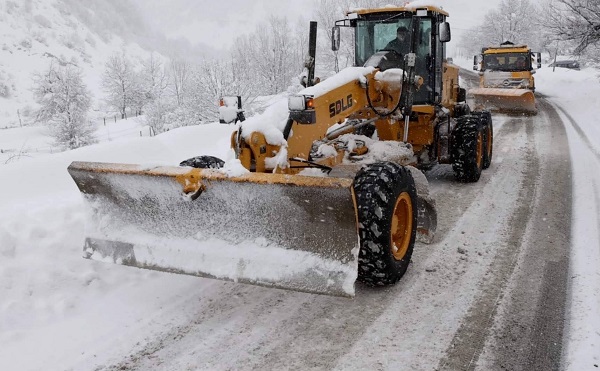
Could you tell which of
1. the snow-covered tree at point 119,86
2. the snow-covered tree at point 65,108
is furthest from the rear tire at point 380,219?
the snow-covered tree at point 119,86

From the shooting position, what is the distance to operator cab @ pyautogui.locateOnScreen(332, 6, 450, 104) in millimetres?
6480

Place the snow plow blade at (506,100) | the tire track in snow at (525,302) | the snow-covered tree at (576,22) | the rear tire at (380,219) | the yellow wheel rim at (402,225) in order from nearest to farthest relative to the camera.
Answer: the tire track in snow at (525,302), the rear tire at (380,219), the yellow wheel rim at (402,225), the snow plow blade at (506,100), the snow-covered tree at (576,22)

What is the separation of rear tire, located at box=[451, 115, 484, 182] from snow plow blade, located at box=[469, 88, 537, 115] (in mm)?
9134

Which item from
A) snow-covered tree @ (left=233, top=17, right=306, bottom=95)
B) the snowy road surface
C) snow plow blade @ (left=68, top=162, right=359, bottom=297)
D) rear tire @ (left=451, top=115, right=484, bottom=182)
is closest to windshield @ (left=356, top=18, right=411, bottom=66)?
rear tire @ (left=451, top=115, right=484, bottom=182)

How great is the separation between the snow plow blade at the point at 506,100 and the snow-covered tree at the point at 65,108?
27691 millimetres

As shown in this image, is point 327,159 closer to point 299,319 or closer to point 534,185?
point 299,319

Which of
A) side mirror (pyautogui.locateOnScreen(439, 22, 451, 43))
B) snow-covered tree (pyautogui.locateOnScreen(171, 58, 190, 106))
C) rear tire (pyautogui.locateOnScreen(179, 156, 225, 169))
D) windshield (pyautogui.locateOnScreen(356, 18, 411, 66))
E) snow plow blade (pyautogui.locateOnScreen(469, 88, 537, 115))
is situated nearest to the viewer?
rear tire (pyautogui.locateOnScreen(179, 156, 225, 169))

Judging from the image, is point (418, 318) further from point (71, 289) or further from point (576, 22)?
point (576, 22)

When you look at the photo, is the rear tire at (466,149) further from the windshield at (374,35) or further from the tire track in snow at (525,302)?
the windshield at (374,35)

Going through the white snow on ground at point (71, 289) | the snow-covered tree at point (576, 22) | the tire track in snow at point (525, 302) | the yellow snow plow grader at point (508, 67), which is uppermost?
the snow-covered tree at point (576, 22)

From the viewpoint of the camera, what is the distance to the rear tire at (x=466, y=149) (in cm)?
708

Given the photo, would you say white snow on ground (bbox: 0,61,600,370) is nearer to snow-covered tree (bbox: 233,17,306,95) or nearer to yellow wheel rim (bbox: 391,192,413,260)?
yellow wheel rim (bbox: 391,192,413,260)

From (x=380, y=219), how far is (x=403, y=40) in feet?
11.9

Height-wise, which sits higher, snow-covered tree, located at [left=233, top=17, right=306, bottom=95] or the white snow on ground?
snow-covered tree, located at [left=233, top=17, right=306, bottom=95]
